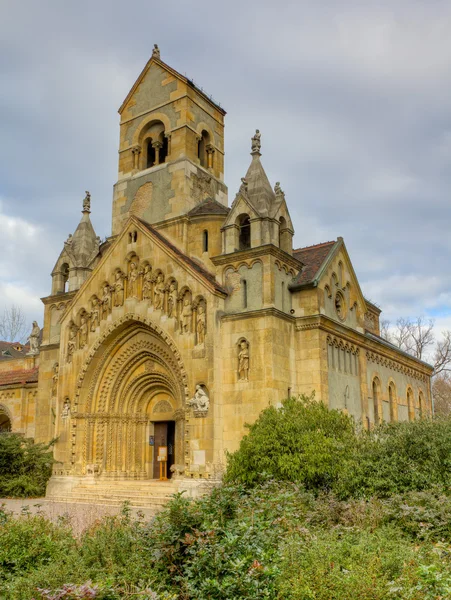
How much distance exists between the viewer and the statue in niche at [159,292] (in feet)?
80.9

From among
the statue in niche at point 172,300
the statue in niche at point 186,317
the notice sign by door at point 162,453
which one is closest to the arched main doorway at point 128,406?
the notice sign by door at point 162,453

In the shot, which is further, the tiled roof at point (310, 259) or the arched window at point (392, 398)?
the arched window at point (392, 398)

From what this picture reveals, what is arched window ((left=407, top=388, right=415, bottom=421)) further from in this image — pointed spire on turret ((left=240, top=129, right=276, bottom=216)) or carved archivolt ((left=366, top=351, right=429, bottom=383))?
pointed spire on turret ((left=240, top=129, right=276, bottom=216))

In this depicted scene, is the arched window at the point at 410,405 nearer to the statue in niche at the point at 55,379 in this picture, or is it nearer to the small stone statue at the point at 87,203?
the statue in niche at the point at 55,379

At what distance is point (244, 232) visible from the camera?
25562 mm

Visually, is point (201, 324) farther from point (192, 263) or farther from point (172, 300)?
point (192, 263)

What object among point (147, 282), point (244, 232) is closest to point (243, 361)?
point (147, 282)

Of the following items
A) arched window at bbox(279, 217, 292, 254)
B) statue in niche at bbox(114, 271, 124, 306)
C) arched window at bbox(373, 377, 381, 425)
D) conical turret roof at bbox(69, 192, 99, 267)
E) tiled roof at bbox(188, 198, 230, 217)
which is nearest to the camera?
arched window at bbox(279, 217, 292, 254)

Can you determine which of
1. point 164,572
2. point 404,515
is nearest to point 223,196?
point 404,515

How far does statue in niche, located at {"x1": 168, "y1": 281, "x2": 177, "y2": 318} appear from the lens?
79.3 ft

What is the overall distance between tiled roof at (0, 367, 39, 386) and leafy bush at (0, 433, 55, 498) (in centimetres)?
727

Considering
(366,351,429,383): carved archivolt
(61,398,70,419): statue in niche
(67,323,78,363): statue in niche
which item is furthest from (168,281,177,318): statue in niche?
(366,351,429,383): carved archivolt

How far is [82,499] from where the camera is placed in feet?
78.9

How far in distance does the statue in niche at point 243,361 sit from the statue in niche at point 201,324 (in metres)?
1.68
